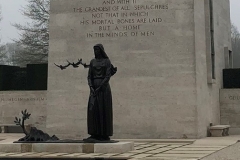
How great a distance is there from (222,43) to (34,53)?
647 inches

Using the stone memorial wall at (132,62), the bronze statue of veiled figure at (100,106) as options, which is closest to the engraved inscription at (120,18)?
the stone memorial wall at (132,62)

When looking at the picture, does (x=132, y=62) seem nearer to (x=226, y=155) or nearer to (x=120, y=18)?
(x=120, y=18)

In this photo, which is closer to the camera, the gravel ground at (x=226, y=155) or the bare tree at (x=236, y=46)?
the gravel ground at (x=226, y=155)

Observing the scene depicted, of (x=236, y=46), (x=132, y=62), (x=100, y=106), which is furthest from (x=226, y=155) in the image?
(x=236, y=46)

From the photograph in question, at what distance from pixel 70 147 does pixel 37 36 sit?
2276 cm

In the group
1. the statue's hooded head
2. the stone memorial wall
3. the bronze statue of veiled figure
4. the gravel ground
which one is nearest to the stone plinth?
the bronze statue of veiled figure

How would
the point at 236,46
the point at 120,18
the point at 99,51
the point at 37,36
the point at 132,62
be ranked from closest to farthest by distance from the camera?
1. the point at 99,51
2. the point at 132,62
3. the point at 120,18
4. the point at 37,36
5. the point at 236,46

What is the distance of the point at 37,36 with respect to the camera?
32.5 m

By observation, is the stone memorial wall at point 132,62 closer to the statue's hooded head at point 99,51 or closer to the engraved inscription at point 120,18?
the engraved inscription at point 120,18

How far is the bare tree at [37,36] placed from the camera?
3212 centimetres

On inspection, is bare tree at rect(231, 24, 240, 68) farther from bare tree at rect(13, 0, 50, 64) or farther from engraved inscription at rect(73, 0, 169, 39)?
engraved inscription at rect(73, 0, 169, 39)

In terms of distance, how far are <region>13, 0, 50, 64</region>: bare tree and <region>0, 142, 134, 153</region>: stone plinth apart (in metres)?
21.0

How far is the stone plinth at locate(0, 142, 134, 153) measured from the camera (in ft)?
34.7

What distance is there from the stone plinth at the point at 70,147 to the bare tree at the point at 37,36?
69.0 ft
